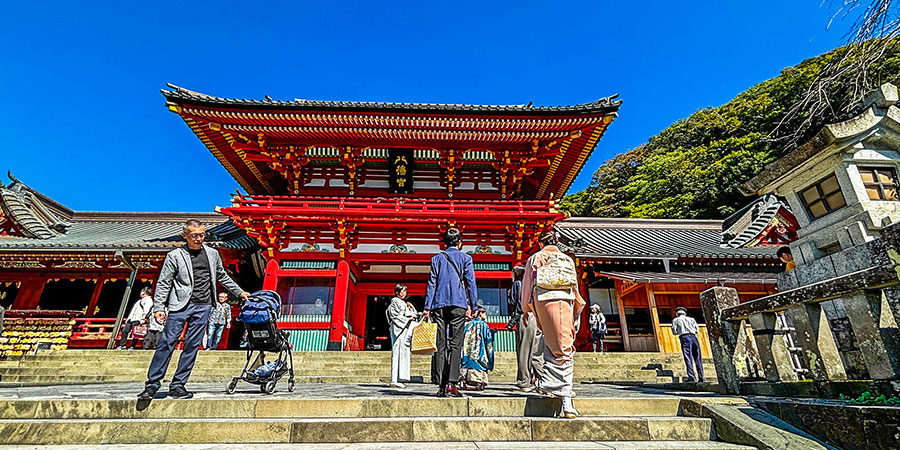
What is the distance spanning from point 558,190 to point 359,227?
7.58 meters

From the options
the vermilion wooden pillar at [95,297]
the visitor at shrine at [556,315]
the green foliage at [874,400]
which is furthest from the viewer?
the vermilion wooden pillar at [95,297]

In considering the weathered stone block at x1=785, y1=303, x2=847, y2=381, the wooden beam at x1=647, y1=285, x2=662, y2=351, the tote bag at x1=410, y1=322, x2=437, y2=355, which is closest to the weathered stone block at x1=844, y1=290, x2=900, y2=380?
the weathered stone block at x1=785, y1=303, x2=847, y2=381

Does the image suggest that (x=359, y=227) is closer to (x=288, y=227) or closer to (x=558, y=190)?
(x=288, y=227)

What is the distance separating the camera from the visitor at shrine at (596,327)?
10.8 meters

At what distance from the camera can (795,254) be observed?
511 cm

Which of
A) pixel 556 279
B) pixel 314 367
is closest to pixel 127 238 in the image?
pixel 314 367

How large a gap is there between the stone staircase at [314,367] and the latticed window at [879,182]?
172 inches

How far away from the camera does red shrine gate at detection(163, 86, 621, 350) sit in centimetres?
1077

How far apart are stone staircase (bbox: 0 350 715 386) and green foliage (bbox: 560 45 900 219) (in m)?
17.4

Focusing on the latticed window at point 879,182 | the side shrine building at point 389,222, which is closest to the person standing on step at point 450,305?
the latticed window at point 879,182

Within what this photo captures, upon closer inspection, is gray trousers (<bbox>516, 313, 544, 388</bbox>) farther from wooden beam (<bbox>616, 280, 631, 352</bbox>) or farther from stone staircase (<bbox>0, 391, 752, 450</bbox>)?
wooden beam (<bbox>616, 280, 631, 352</bbox>)

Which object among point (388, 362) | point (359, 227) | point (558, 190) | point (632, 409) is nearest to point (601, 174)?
point (558, 190)

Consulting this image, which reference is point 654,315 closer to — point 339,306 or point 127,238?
point 339,306

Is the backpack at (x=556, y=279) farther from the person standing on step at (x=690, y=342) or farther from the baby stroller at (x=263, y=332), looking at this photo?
the person standing on step at (x=690, y=342)
